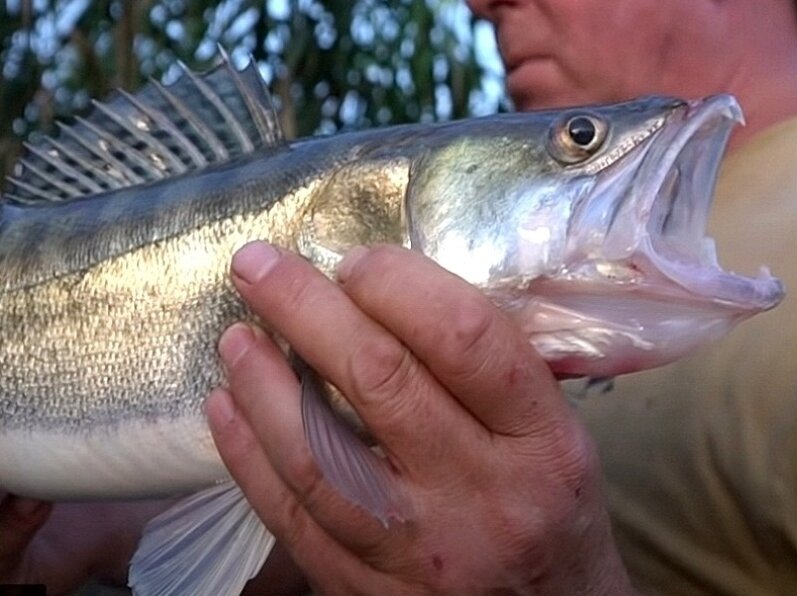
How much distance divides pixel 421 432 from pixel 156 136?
1.84 ft

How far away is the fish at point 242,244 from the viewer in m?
1.15

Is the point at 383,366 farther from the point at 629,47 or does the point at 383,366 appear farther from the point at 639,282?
the point at 629,47

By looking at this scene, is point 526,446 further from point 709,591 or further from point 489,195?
point 709,591

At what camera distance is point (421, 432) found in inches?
43.9

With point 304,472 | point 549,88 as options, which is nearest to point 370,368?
point 304,472

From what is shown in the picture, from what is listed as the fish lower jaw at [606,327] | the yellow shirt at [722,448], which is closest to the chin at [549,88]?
the yellow shirt at [722,448]

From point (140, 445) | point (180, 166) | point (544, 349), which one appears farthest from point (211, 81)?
point (544, 349)

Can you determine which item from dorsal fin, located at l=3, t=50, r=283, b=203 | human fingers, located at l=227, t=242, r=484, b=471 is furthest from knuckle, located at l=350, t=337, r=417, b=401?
dorsal fin, located at l=3, t=50, r=283, b=203

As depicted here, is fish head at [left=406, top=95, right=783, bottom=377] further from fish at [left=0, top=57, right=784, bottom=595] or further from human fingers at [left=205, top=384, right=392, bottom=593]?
human fingers at [left=205, top=384, right=392, bottom=593]

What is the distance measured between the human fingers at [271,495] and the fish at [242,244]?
76mm

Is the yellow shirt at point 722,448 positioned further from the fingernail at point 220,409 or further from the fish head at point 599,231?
the fingernail at point 220,409

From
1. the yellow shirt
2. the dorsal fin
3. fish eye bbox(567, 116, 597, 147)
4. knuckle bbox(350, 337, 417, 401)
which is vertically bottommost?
the yellow shirt

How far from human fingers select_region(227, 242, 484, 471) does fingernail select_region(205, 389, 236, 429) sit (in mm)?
109

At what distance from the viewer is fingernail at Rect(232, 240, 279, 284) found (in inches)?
45.8
